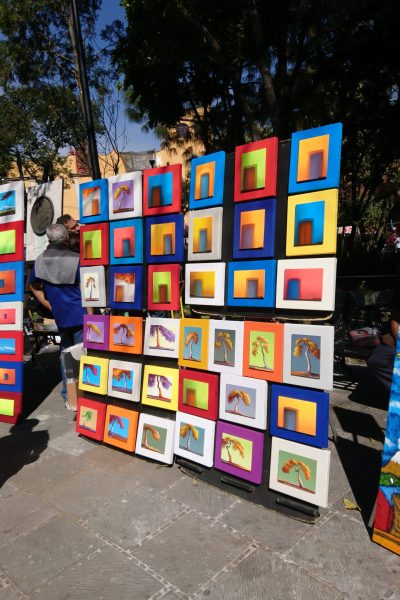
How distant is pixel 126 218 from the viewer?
3.53 m

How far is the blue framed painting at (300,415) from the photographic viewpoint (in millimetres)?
2559

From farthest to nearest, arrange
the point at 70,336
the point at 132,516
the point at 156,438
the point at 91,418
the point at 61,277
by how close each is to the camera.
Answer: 1. the point at 70,336
2. the point at 61,277
3. the point at 91,418
4. the point at 156,438
5. the point at 132,516

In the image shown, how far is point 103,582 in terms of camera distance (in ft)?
7.24

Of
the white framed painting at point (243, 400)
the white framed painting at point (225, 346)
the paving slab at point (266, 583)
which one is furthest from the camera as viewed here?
the white framed painting at point (225, 346)

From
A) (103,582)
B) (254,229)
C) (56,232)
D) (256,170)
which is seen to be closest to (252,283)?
(254,229)

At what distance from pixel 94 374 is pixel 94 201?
1526mm

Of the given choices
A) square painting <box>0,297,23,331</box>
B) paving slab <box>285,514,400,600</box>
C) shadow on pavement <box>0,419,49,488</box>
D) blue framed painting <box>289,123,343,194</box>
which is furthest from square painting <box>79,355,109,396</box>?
blue framed painting <box>289,123,343,194</box>

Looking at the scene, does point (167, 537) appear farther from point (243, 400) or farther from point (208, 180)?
point (208, 180)

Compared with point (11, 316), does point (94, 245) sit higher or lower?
higher

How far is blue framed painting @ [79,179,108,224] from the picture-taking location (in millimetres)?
3680

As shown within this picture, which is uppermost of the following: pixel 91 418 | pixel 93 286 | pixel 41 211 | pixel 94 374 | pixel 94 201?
pixel 41 211

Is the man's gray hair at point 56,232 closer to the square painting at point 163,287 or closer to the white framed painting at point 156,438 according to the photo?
the square painting at point 163,287

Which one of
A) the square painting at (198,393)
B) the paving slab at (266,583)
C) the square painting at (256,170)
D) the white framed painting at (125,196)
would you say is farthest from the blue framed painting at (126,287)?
the paving slab at (266,583)

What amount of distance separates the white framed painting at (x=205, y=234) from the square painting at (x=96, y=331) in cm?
107
